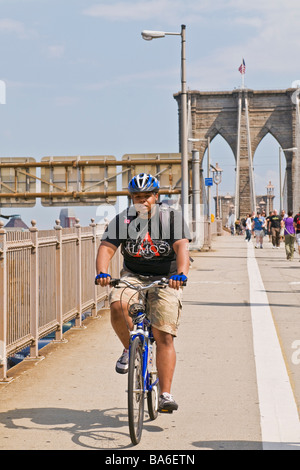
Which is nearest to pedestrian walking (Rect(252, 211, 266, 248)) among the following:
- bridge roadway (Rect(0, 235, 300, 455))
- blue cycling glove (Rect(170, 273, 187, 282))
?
bridge roadway (Rect(0, 235, 300, 455))

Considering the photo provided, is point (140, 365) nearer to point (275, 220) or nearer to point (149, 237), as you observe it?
point (149, 237)

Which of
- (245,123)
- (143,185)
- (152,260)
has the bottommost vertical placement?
(152,260)

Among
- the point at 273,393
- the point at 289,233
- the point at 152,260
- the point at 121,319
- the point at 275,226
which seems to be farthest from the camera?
the point at 275,226

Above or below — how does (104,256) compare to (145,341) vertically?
above

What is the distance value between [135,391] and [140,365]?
224 mm

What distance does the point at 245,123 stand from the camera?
108 m

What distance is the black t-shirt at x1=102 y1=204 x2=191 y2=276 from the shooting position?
5480mm

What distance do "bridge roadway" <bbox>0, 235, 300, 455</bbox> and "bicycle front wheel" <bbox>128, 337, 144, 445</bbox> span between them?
0.11 metres

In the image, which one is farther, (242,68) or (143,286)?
(242,68)

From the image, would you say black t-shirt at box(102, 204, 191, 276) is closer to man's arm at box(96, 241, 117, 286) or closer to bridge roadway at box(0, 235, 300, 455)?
man's arm at box(96, 241, 117, 286)

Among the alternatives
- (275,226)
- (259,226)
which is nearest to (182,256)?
(259,226)

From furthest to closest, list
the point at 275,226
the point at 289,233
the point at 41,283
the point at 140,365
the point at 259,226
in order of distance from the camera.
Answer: the point at 275,226 → the point at 259,226 → the point at 289,233 → the point at 41,283 → the point at 140,365

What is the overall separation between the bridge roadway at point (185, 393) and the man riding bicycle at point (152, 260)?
1.42 feet
